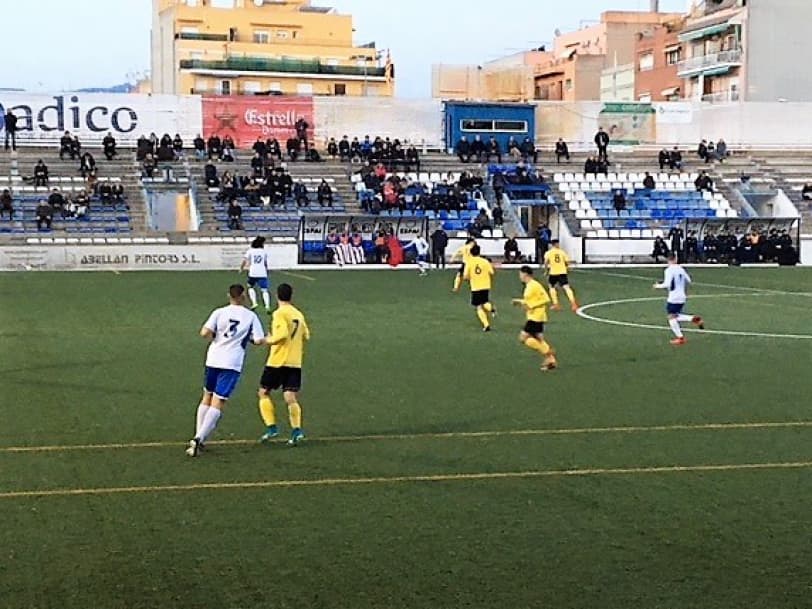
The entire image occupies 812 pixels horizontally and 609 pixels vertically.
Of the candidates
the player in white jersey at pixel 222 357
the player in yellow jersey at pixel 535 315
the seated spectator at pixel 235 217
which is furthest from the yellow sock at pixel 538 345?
the seated spectator at pixel 235 217

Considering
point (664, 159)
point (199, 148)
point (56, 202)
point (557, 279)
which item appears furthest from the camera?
point (664, 159)

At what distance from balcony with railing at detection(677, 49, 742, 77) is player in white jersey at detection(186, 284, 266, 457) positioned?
238 ft

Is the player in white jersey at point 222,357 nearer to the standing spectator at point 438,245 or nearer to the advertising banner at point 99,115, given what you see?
the standing spectator at point 438,245

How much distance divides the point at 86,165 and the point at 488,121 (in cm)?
2044

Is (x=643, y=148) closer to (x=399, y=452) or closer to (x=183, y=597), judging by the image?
(x=399, y=452)

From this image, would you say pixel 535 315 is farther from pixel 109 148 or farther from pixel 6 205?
pixel 109 148

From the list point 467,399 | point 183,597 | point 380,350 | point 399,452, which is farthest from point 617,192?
point 183,597

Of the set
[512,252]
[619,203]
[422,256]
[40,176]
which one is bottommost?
[512,252]

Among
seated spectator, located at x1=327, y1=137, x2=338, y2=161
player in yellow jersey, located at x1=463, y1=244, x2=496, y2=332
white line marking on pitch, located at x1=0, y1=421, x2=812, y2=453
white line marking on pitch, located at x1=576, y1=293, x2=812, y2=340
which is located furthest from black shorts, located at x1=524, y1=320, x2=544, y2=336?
seated spectator, located at x1=327, y1=137, x2=338, y2=161

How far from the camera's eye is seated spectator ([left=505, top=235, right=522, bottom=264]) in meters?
47.0

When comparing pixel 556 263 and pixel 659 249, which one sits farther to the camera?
pixel 659 249

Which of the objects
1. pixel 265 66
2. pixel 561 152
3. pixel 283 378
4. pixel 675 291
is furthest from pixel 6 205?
pixel 265 66

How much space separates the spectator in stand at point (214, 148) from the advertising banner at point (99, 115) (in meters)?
3.04

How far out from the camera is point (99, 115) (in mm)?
55781
